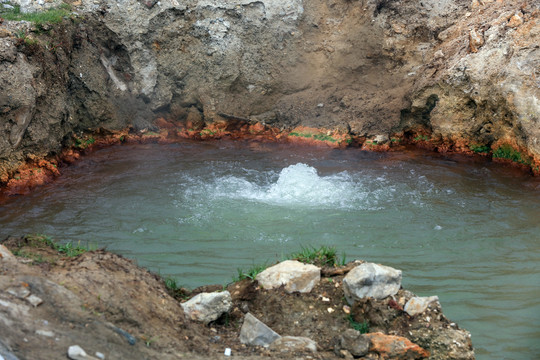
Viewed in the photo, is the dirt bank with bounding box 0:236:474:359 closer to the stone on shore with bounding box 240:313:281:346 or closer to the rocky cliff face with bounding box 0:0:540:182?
the stone on shore with bounding box 240:313:281:346

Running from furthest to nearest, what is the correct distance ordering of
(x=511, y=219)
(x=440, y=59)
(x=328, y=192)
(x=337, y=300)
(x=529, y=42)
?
1. (x=440, y=59)
2. (x=529, y=42)
3. (x=328, y=192)
4. (x=511, y=219)
5. (x=337, y=300)

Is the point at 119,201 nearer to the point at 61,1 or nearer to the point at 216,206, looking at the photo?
the point at 216,206

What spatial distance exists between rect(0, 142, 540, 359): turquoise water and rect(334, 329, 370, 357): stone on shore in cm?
136

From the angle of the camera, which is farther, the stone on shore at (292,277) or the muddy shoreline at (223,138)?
the muddy shoreline at (223,138)

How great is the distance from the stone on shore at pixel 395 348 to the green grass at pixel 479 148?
7633 mm

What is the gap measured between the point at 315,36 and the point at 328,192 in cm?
551

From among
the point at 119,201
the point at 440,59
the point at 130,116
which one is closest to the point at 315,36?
→ the point at 440,59

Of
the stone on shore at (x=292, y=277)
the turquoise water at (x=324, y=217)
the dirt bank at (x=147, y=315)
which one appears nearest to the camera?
the dirt bank at (x=147, y=315)

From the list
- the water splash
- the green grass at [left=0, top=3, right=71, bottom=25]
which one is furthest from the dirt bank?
the green grass at [left=0, top=3, right=71, bottom=25]

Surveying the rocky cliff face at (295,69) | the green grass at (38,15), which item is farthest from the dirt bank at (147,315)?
the green grass at (38,15)

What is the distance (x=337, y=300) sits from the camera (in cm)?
484

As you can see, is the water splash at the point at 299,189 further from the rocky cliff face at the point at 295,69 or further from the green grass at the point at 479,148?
the green grass at the point at 479,148

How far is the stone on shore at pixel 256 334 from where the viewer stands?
→ 13.8 feet

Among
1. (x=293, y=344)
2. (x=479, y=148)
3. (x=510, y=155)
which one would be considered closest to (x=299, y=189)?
(x=479, y=148)
